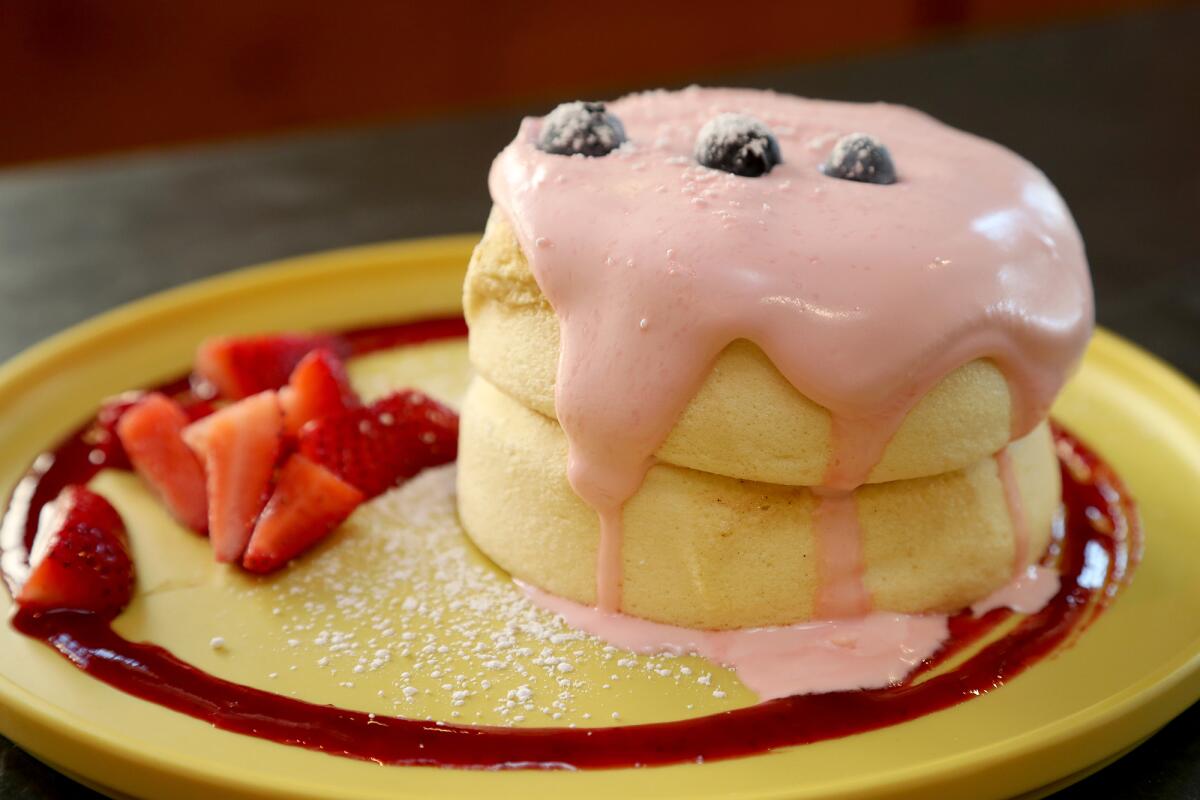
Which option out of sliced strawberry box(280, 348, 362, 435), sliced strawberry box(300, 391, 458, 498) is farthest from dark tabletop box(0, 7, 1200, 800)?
sliced strawberry box(300, 391, 458, 498)

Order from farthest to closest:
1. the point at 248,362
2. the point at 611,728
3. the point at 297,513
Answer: the point at 248,362 < the point at 297,513 < the point at 611,728

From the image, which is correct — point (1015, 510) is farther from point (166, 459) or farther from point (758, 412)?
point (166, 459)

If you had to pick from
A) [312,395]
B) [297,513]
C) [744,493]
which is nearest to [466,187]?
[312,395]

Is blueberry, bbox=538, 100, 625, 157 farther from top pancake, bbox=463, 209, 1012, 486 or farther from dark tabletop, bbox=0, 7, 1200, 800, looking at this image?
dark tabletop, bbox=0, 7, 1200, 800

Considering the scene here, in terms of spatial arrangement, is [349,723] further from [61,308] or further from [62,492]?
[61,308]

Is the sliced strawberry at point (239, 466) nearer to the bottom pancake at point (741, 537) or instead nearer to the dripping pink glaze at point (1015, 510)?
the bottom pancake at point (741, 537)

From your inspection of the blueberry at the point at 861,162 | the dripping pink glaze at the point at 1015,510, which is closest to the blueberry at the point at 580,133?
the blueberry at the point at 861,162
